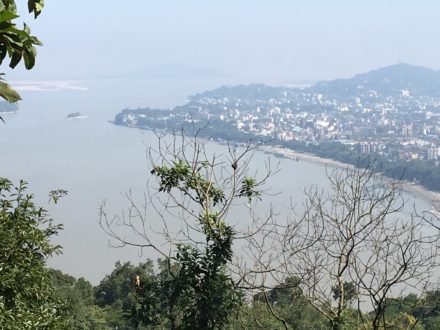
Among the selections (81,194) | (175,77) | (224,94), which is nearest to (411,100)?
(224,94)

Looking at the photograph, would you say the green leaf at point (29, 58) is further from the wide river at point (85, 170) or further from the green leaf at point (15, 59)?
the wide river at point (85, 170)

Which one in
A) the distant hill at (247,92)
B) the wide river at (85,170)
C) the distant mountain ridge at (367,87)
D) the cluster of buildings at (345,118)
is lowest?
the wide river at (85,170)

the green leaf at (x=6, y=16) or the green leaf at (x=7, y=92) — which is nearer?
the green leaf at (x=6, y=16)

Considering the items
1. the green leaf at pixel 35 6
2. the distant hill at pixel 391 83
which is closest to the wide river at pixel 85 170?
the green leaf at pixel 35 6

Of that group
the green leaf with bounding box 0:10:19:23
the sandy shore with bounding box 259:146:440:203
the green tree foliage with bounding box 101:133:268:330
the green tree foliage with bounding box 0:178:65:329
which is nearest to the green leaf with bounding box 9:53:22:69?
the green leaf with bounding box 0:10:19:23

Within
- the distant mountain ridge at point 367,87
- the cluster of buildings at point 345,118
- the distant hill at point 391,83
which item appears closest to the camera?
the cluster of buildings at point 345,118

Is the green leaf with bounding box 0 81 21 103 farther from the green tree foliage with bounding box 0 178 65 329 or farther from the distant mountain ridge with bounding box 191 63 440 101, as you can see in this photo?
the distant mountain ridge with bounding box 191 63 440 101

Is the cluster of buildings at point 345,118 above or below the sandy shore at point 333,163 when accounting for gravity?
above

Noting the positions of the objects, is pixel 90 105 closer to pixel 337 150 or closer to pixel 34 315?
pixel 337 150
